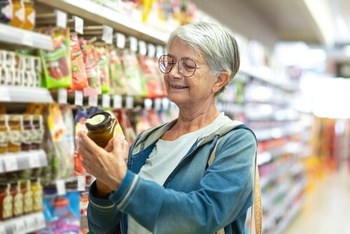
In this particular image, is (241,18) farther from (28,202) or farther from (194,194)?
(194,194)

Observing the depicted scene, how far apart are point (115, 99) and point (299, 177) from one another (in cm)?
754

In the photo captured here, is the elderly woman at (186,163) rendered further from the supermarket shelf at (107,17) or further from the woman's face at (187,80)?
the supermarket shelf at (107,17)

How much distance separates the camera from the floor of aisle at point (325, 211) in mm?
8180

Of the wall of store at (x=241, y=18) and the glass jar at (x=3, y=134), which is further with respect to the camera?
the wall of store at (x=241, y=18)

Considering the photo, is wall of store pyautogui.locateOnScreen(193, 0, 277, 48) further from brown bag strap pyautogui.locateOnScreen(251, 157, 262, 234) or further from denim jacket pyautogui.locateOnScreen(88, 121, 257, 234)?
denim jacket pyautogui.locateOnScreen(88, 121, 257, 234)

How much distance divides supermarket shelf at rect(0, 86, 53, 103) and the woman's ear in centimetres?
95

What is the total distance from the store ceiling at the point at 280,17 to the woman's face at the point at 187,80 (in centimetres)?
408

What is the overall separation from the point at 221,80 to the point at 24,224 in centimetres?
120

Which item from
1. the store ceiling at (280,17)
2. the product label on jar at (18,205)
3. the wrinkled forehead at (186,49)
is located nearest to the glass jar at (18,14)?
the product label on jar at (18,205)

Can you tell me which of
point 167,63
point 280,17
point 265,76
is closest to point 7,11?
point 167,63

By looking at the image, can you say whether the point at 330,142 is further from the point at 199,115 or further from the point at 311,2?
the point at 199,115

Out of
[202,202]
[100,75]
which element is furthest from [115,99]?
[202,202]

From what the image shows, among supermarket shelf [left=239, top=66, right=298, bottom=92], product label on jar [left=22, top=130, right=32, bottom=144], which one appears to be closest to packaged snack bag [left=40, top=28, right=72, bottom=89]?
product label on jar [left=22, top=130, right=32, bottom=144]

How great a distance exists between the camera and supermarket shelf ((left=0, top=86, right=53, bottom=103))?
2.24 m
